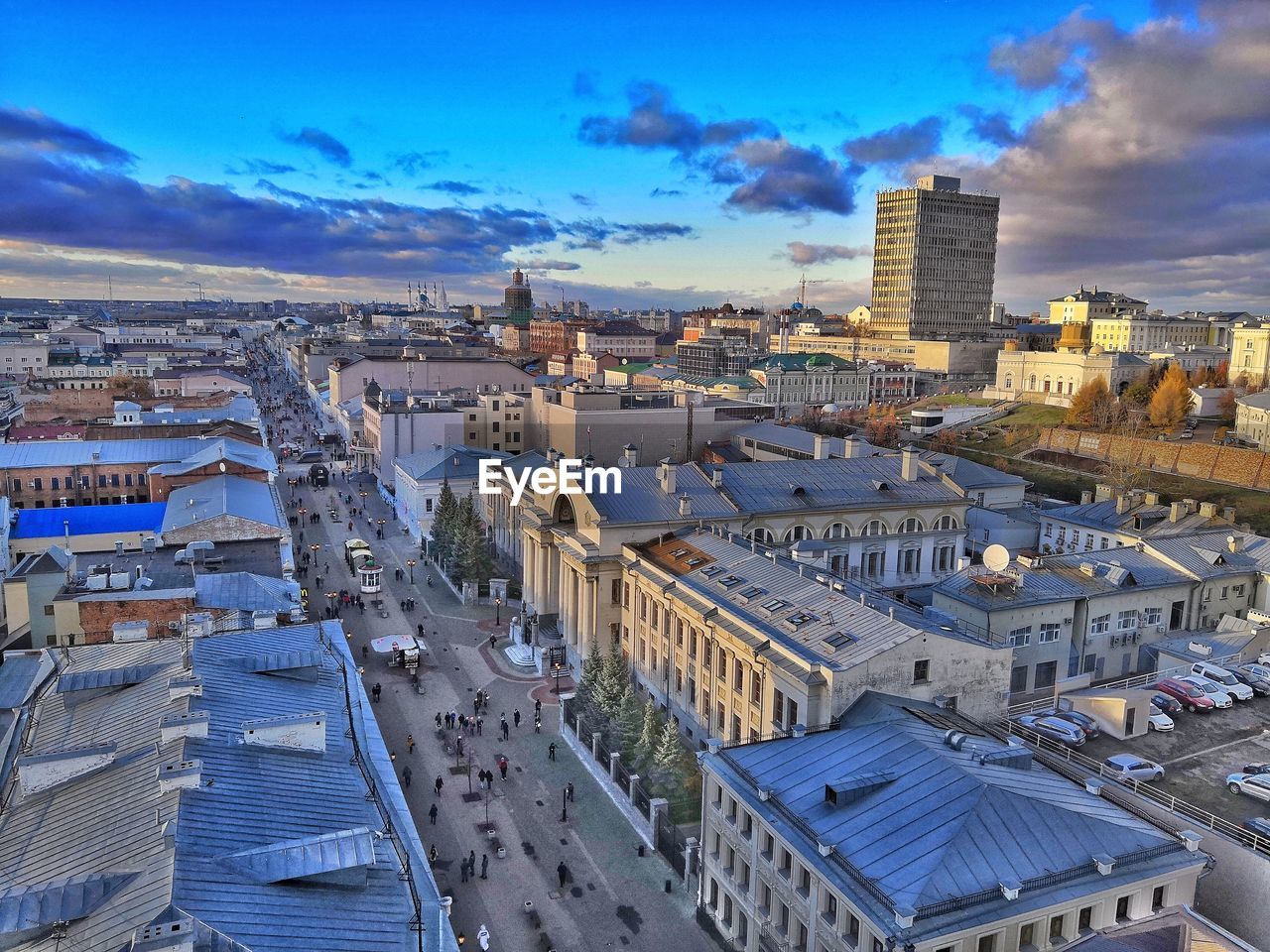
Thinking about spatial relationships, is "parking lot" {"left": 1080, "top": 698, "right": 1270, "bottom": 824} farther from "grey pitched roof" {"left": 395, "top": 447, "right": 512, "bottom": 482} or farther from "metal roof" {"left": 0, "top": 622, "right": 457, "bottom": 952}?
"grey pitched roof" {"left": 395, "top": 447, "right": 512, "bottom": 482}

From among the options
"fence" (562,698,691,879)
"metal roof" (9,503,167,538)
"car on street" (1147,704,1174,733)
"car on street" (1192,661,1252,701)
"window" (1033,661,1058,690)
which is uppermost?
"car on street" (1192,661,1252,701)

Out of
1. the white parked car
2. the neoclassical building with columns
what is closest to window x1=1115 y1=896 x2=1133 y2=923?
the white parked car

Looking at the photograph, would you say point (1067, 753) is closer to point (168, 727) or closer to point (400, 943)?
point (400, 943)

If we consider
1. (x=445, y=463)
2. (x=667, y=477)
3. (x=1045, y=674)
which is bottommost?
(x=1045, y=674)

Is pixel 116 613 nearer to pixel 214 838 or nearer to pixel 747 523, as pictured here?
pixel 214 838

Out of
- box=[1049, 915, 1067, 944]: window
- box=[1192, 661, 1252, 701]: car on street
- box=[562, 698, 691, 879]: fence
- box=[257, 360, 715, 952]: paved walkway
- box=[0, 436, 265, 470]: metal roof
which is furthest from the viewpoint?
box=[0, 436, 265, 470]: metal roof

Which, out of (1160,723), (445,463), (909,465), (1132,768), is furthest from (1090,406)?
(1132,768)
